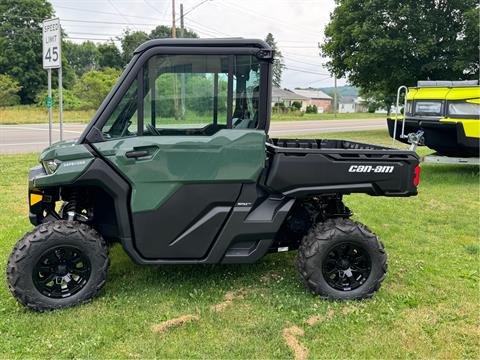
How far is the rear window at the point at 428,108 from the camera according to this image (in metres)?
7.94

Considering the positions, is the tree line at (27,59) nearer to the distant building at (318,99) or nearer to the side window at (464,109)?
the side window at (464,109)

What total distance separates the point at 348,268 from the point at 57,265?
233 centimetres

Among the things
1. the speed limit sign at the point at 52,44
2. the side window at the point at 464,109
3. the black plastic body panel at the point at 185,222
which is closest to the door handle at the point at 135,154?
the black plastic body panel at the point at 185,222

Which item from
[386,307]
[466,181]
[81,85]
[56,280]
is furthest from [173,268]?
[81,85]

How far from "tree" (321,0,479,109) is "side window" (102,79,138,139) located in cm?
1678

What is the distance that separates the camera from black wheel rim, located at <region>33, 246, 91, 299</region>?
3402mm

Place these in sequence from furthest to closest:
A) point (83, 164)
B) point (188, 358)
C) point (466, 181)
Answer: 1. point (466, 181)
2. point (83, 164)
3. point (188, 358)

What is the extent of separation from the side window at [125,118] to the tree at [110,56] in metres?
64.6

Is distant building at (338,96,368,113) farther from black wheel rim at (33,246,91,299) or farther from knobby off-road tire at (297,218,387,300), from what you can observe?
black wheel rim at (33,246,91,299)

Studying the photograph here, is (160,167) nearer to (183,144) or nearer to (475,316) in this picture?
(183,144)

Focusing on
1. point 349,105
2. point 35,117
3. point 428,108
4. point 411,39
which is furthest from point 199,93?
point 349,105

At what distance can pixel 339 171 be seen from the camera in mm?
3590

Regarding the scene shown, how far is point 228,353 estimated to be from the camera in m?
2.95

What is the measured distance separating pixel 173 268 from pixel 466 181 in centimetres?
689
